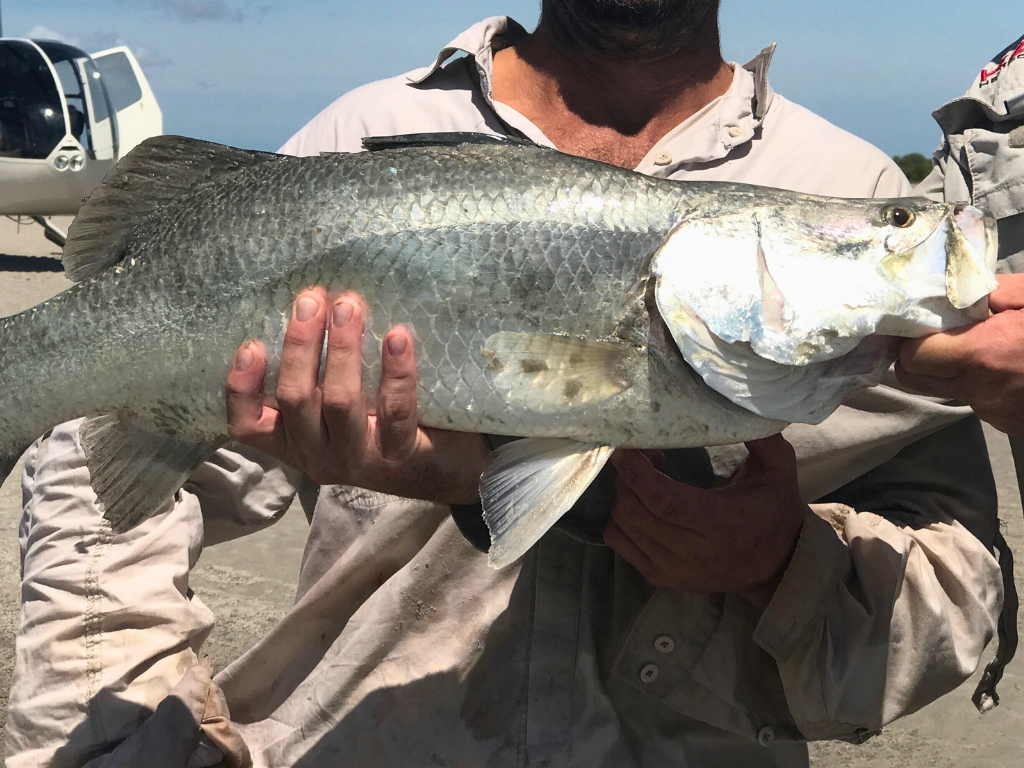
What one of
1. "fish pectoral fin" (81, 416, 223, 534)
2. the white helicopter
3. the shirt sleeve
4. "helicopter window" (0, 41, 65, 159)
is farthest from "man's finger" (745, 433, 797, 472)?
"helicopter window" (0, 41, 65, 159)

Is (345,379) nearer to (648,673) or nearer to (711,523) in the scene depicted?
(711,523)

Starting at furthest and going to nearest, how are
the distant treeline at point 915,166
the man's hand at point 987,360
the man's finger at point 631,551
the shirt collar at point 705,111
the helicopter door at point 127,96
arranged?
the distant treeline at point 915,166 < the helicopter door at point 127,96 < the shirt collar at point 705,111 < the man's finger at point 631,551 < the man's hand at point 987,360

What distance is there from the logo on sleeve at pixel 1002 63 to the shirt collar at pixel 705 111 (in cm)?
61

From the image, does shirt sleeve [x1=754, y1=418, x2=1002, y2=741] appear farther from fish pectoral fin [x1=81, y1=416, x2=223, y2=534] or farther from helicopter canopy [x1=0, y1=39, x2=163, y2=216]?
helicopter canopy [x1=0, y1=39, x2=163, y2=216]

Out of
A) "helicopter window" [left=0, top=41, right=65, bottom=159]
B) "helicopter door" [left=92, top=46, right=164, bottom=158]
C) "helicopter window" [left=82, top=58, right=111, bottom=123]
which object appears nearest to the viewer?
"helicopter window" [left=0, top=41, right=65, bottom=159]

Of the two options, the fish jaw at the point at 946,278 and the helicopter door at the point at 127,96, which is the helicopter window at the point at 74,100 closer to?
the helicopter door at the point at 127,96

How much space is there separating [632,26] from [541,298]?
1.21 meters

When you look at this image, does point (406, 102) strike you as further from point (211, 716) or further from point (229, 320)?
point (211, 716)

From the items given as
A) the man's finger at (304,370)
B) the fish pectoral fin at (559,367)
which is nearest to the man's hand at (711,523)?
the fish pectoral fin at (559,367)

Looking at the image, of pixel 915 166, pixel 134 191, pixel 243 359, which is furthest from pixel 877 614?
pixel 915 166

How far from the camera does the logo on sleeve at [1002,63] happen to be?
9.38 ft

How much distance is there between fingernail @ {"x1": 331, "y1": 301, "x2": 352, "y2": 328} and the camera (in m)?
1.93

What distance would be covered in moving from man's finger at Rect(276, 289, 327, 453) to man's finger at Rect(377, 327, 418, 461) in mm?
129

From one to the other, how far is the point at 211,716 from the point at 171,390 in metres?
0.95
